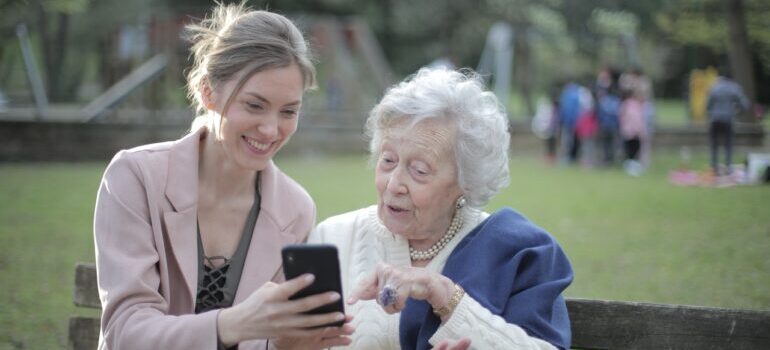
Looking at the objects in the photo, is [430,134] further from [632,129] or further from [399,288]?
[632,129]

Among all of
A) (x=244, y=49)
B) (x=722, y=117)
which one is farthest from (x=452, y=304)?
(x=722, y=117)

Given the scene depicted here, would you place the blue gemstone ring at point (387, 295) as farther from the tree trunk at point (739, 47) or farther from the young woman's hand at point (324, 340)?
the tree trunk at point (739, 47)

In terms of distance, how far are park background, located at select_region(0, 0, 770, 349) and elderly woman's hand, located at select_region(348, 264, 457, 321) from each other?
219 cm

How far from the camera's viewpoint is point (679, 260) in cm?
980

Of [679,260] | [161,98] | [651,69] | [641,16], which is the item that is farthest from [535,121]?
[651,69]

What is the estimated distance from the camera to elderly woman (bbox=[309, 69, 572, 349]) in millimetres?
3107

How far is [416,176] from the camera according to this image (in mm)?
3348

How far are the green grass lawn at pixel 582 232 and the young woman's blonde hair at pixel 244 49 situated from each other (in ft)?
4.62

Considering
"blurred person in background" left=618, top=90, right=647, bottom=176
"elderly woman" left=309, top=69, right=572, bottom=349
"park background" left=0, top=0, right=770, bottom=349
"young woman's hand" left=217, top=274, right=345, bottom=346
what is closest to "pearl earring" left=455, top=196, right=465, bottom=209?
"elderly woman" left=309, top=69, right=572, bottom=349

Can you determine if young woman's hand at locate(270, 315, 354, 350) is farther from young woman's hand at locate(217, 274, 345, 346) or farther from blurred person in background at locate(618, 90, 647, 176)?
blurred person in background at locate(618, 90, 647, 176)

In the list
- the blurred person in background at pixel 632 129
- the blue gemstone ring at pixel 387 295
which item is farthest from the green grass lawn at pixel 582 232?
the blue gemstone ring at pixel 387 295

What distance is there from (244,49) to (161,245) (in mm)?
722

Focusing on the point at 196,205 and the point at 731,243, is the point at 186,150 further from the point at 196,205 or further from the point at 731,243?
the point at 731,243

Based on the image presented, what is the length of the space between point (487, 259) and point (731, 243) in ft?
27.5
